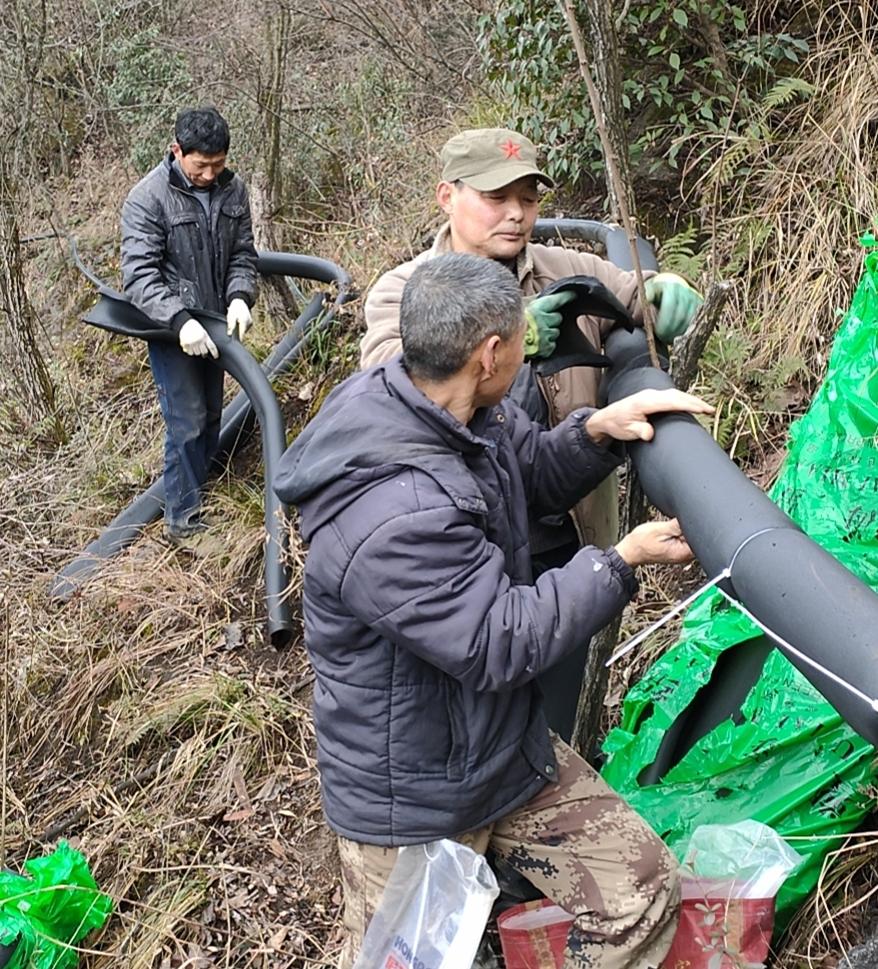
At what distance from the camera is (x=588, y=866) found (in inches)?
81.4

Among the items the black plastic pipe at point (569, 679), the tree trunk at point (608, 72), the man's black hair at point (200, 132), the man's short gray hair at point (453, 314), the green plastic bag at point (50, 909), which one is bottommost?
the green plastic bag at point (50, 909)

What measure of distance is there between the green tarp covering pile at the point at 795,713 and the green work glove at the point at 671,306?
59cm

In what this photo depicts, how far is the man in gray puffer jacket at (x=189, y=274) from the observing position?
4875 mm

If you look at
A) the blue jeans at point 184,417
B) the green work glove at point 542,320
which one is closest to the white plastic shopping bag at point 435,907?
the green work glove at point 542,320

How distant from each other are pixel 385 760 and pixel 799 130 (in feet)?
13.2

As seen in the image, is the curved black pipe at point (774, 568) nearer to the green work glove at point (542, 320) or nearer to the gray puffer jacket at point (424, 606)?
the gray puffer jacket at point (424, 606)

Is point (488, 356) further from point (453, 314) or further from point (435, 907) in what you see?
point (435, 907)

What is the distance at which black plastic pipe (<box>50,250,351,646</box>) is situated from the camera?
457cm

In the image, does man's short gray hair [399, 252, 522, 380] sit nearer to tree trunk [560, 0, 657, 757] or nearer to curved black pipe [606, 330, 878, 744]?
tree trunk [560, 0, 657, 757]

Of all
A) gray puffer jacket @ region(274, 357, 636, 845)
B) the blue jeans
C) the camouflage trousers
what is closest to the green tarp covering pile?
the camouflage trousers

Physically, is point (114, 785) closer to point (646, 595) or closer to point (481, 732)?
point (646, 595)

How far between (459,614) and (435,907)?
0.69m

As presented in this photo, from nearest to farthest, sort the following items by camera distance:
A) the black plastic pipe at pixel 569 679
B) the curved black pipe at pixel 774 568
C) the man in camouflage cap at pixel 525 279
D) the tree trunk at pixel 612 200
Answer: the curved black pipe at pixel 774 568
the tree trunk at pixel 612 200
the man in camouflage cap at pixel 525 279
the black plastic pipe at pixel 569 679

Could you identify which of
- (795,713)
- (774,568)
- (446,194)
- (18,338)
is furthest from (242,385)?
(774,568)
